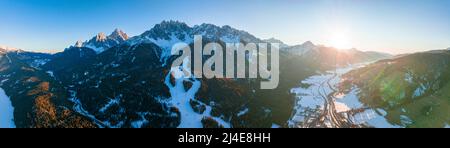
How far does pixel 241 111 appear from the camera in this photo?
652 feet

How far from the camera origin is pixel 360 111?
18075cm

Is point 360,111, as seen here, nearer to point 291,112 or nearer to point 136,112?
point 291,112

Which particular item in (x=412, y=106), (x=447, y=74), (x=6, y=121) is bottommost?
(x=6, y=121)

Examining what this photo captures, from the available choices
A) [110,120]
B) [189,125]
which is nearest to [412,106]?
[189,125]
